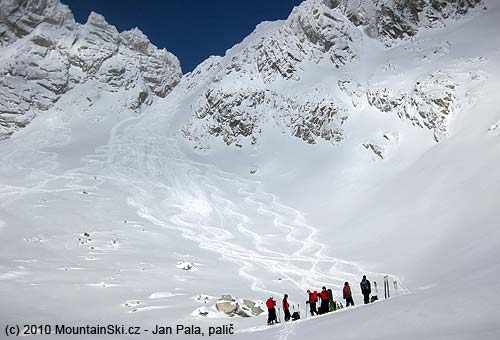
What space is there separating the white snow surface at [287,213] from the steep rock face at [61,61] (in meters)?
15.4

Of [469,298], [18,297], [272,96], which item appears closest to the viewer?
[469,298]

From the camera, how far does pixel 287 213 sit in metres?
46.9

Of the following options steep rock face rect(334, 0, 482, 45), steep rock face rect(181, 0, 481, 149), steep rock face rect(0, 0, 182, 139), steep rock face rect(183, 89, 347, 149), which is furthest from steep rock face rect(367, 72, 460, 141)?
steep rock face rect(0, 0, 182, 139)

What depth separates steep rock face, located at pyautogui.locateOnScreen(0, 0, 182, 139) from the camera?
3647 inches

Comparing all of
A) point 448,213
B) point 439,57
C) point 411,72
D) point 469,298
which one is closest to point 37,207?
point 448,213

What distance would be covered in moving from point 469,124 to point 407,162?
6.77 meters

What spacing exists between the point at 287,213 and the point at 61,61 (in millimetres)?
76801

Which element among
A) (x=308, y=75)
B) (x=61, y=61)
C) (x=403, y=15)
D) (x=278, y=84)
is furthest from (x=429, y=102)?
(x=61, y=61)

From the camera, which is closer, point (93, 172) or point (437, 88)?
point (437, 88)

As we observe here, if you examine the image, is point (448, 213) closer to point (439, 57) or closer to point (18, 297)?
point (18, 297)

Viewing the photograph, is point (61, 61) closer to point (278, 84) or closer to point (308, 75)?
point (278, 84)

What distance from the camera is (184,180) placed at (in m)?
58.2

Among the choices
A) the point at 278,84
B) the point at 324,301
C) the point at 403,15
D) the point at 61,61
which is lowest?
the point at 324,301

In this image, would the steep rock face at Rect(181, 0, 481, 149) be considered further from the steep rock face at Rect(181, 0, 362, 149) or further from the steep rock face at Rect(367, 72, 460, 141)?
the steep rock face at Rect(367, 72, 460, 141)
